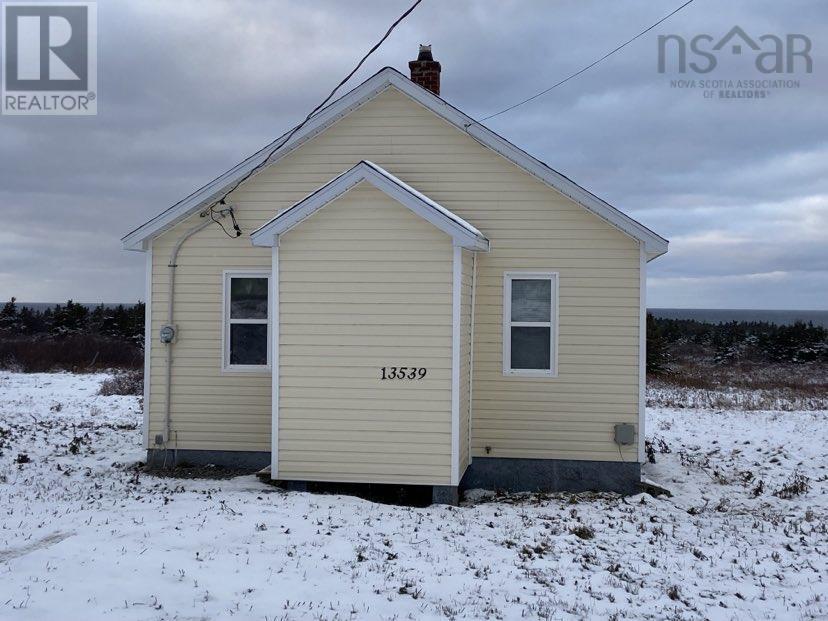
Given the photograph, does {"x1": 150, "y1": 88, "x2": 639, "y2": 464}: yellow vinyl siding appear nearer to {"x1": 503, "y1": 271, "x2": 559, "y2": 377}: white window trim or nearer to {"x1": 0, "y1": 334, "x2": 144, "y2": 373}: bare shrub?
{"x1": 503, "y1": 271, "x2": 559, "y2": 377}: white window trim

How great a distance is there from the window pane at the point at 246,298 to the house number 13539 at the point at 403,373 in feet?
9.78

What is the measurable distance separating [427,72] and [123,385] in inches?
645

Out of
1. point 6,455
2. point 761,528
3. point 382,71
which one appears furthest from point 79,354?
point 761,528

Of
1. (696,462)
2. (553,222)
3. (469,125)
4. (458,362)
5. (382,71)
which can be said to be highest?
(382,71)

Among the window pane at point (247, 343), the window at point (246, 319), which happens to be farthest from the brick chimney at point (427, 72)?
the window pane at point (247, 343)

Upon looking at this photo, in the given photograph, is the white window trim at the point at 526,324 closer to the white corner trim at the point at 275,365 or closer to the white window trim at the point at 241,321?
the white corner trim at the point at 275,365

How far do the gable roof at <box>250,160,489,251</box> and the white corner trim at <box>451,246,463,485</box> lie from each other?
0.93 feet

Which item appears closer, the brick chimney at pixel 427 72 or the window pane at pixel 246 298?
the window pane at pixel 246 298

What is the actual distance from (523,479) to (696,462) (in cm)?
430

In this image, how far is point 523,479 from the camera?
11.0 meters

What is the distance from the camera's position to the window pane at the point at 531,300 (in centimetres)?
1113

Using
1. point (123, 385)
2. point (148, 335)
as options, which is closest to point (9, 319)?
point (123, 385)

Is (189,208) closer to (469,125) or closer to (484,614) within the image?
(469,125)

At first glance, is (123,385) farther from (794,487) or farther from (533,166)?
(794,487)
